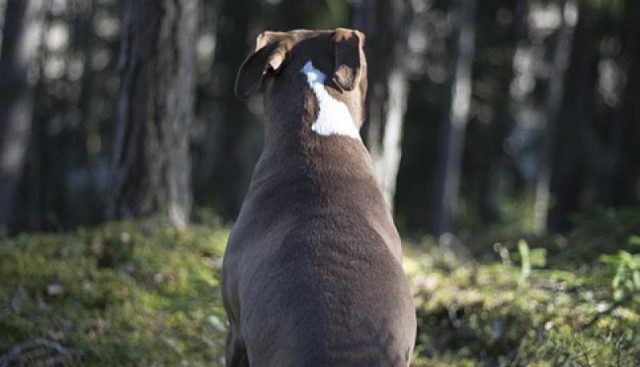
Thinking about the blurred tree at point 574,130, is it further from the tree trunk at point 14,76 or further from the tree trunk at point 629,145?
the tree trunk at point 14,76

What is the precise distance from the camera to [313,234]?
4.50 m

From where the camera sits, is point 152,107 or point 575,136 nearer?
point 152,107

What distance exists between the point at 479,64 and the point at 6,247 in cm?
2135

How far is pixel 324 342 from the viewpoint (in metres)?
4.02

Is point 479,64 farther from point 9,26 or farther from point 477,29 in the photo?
point 9,26

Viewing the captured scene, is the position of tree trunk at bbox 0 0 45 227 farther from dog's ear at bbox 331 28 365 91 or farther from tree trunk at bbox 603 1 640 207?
tree trunk at bbox 603 1 640 207

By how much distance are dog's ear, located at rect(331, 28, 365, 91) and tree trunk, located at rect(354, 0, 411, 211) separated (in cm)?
580


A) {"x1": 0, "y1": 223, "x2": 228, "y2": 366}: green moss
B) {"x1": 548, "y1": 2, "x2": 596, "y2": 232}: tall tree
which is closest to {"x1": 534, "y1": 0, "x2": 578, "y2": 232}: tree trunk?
{"x1": 548, "y1": 2, "x2": 596, "y2": 232}: tall tree

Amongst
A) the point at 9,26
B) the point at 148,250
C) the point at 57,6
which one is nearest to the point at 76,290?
the point at 148,250

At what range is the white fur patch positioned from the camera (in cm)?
516

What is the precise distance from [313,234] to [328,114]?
94 cm

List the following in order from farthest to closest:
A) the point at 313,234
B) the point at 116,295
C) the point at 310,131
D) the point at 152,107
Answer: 1. the point at 152,107
2. the point at 116,295
3. the point at 310,131
4. the point at 313,234

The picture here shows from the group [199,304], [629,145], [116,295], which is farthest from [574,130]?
[116,295]

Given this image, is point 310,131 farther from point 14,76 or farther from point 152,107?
point 14,76
